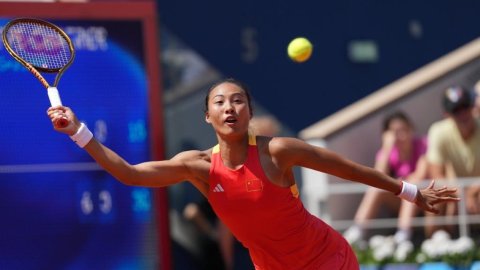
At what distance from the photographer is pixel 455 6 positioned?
10922 millimetres

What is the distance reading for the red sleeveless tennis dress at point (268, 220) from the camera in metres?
5.49

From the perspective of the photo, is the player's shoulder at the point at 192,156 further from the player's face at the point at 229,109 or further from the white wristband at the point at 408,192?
the white wristband at the point at 408,192

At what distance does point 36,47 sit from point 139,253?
134 inches

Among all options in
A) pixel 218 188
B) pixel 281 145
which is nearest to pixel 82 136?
pixel 218 188

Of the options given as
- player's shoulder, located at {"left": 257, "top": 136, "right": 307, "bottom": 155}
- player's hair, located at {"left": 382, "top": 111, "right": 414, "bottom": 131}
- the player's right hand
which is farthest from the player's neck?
player's hair, located at {"left": 382, "top": 111, "right": 414, "bottom": 131}

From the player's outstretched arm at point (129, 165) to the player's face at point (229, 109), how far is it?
216 mm

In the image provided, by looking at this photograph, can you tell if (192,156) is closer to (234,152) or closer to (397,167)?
(234,152)

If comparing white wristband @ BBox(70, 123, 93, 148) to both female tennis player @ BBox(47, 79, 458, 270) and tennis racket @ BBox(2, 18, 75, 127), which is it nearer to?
female tennis player @ BBox(47, 79, 458, 270)

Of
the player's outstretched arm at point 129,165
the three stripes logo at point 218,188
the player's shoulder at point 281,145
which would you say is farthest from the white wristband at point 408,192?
the player's outstretched arm at point 129,165

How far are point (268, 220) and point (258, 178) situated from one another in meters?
0.22

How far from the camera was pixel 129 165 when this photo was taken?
5.27 m

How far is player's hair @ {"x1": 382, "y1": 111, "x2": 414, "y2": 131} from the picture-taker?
9805 mm

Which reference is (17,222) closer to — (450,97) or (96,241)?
(96,241)

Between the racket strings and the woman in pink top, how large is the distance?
4.29 metres
